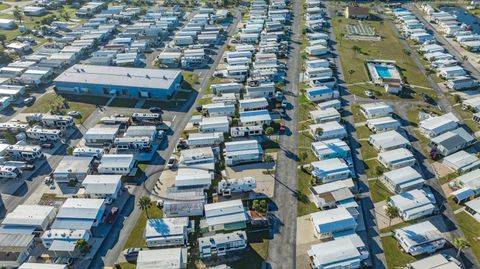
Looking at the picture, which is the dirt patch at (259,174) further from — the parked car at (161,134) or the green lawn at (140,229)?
the parked car at (161,134)

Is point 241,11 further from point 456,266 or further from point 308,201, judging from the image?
point 456,266

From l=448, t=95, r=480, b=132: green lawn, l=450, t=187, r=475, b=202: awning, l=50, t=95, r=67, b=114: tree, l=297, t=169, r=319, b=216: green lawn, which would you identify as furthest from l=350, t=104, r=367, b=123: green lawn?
l=50, t=95, r=67, b=114: tree

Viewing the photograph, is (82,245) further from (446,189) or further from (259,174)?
(446,189)

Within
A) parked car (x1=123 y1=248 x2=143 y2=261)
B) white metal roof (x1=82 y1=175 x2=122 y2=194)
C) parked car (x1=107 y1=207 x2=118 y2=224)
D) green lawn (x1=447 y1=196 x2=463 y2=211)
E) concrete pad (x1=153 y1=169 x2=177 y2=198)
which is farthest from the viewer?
concrete pad (x1=153 y1=169 x2=177 y2=198)

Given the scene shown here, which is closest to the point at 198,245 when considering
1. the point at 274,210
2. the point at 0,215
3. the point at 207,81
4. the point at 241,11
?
the point at 274,210

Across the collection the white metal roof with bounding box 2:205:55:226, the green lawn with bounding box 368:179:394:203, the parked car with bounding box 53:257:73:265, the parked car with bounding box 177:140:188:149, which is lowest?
the parked car with bounding box 53:257:73:265

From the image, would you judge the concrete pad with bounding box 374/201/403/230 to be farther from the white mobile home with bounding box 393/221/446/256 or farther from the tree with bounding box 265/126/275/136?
the tree with bounding box 265/126/275/136
